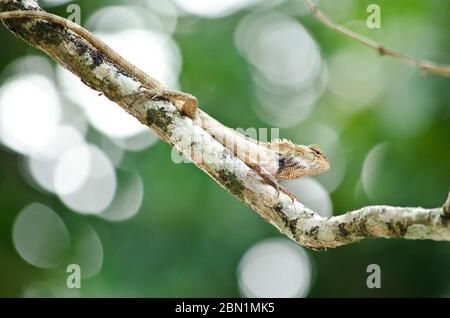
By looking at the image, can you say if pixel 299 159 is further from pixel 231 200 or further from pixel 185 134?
pixel 231 200

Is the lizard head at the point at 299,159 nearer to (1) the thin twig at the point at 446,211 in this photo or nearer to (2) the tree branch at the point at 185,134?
(2) the tree branch at the point at 185,134

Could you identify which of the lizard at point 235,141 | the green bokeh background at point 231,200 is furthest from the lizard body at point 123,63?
the green bokeh background at point 231,200

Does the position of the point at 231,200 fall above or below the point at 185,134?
above

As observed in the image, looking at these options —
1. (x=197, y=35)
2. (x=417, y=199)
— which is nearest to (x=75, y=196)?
(x=197, y=35)

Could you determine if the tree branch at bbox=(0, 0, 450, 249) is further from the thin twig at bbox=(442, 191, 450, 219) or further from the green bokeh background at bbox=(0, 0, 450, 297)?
the green bokeh background at bbox=(0, 0, 450, 297)

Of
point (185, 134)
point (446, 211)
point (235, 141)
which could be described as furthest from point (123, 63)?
point (446, 211)

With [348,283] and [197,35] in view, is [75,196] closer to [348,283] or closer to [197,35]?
[197,35]
